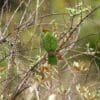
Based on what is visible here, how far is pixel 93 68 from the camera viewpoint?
496 centimetres

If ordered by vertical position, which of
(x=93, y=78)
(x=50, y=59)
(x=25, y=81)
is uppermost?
(x=50, y=59)

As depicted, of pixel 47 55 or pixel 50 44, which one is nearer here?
pixel 50 44

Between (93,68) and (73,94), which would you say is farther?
(93,68)

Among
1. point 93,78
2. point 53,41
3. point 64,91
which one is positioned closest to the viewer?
point 53,41

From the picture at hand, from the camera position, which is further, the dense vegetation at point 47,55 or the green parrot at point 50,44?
the dense vegetation at point 47,55

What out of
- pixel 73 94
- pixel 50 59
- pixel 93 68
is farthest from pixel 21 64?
pixel 93 68

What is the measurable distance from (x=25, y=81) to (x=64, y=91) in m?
0.85

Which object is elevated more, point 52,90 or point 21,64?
point 21,64

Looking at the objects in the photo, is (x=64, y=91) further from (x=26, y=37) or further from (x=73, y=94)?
(x=26, y=37)

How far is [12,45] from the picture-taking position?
267 centimetres

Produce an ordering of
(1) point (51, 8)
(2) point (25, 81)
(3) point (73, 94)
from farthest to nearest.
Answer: (1) point (51, 8) < (3) point (73, 94) < (2) point (25, 81)

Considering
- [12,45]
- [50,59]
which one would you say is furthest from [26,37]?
[50,59]

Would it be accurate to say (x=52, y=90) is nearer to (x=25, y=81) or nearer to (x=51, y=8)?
(x=25, y=81)

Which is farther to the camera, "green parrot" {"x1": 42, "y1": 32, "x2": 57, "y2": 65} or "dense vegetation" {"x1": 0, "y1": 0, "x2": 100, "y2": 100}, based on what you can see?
"dense vegetation" {"x1": 0, "y1": 0, "x2": 100, "y2": 100}
